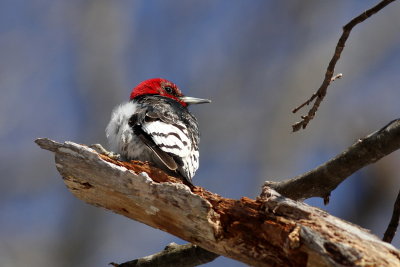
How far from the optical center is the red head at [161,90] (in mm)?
5555

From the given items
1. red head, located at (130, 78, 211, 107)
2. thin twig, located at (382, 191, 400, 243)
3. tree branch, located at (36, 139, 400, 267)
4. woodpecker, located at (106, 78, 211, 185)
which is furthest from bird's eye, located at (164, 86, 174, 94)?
thin twig, located at (382, 191, 400, 243)

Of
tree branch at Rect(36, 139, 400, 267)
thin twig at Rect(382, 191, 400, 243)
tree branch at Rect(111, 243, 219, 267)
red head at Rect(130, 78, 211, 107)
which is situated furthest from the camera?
red head at Rect(130, 78, 211, 107)

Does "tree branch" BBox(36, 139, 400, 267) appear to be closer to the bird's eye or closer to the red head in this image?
the red head

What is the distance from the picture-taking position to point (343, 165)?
3146mm

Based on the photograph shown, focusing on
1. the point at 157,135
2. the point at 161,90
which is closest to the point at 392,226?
the point at 157,135

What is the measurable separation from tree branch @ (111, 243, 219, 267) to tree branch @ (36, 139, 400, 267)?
0.59 m

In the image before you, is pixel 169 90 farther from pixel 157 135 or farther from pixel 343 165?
pixel 343 165

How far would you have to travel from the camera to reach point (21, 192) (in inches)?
286

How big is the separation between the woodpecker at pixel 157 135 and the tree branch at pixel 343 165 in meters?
0.72

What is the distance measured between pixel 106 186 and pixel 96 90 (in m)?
4.54

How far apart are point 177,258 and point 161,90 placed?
234 cm

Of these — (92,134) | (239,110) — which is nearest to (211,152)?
(239,110)

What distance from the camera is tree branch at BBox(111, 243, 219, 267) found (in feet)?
11.6

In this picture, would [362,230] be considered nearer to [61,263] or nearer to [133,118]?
[133,118]
